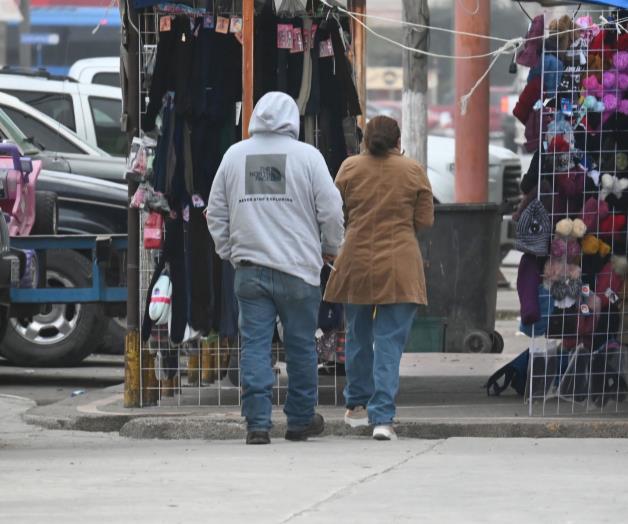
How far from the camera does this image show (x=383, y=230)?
8.77 metres

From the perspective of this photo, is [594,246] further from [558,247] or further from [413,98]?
[413,98]

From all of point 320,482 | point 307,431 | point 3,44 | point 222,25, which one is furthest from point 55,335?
point 3,44

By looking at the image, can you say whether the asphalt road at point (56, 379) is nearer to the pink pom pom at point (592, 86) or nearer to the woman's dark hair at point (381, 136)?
the woman's dark hair at point (381, 136)

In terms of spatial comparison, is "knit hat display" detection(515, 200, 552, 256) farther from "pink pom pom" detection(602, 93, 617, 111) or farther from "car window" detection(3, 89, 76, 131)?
"car window" detection(3, 89, 76, 131)

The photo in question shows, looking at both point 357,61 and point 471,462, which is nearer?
point 471,462

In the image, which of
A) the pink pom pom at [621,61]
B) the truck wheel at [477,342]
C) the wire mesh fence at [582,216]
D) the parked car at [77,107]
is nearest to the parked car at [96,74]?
the parked car at [77,107]

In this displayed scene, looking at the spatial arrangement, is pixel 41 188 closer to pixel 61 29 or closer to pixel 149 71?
pixel 149 71

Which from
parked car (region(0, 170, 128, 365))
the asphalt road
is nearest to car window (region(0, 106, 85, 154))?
parked car (region(0, 170, 128, 365))

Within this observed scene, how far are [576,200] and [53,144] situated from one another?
6.46m

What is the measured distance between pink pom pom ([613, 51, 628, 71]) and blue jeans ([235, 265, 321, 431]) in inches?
86.1

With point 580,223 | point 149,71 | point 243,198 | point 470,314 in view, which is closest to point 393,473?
point 243,198

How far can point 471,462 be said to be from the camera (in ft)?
25.7

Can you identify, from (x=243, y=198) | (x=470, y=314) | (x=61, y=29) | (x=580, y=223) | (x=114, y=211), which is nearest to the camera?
(x=243, y=198)

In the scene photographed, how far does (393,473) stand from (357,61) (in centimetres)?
359
